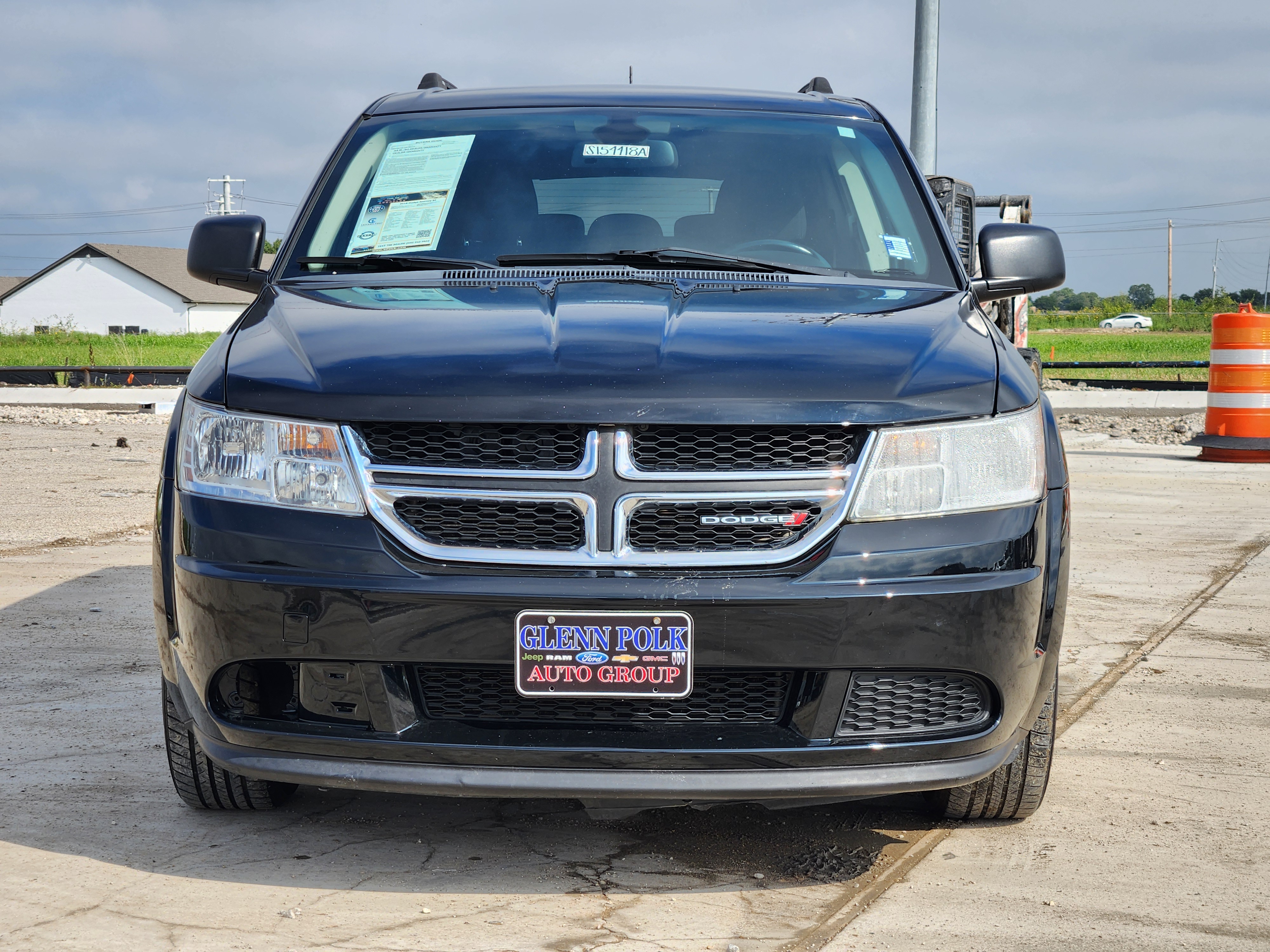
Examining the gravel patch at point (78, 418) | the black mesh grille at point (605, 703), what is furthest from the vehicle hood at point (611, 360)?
the gravel patch at point (78, 418)

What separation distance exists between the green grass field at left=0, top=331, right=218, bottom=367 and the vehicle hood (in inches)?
1238

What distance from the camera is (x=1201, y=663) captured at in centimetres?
488

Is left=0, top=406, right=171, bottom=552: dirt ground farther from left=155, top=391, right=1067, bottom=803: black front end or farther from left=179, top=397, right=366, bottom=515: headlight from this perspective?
left=155, top=391, right=1067, bottom=803: black front end

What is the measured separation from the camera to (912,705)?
2633 mm

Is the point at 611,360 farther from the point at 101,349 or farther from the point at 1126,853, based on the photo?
the point at 101,349

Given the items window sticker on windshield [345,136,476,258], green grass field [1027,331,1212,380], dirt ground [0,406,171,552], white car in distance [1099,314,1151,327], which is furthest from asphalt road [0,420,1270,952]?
white car in distance [1099,314,1151,327]

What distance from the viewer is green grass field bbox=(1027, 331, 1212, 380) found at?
31891 mm

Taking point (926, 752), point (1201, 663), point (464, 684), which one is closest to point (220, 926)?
point (464, 684)

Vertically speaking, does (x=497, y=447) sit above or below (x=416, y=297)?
below

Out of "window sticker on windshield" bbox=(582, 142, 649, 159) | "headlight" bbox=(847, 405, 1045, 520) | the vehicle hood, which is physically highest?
"window sticker on windshield" bbox=(582, 142, 649, 159)

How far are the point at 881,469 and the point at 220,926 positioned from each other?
1.53 metres

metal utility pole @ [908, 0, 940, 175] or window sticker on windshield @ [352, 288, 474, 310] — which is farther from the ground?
metal utility pole @ [908, 0, 940, 175]

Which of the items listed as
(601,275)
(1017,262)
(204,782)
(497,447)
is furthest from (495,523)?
(1017,262)

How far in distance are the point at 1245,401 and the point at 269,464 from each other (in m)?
10.6
